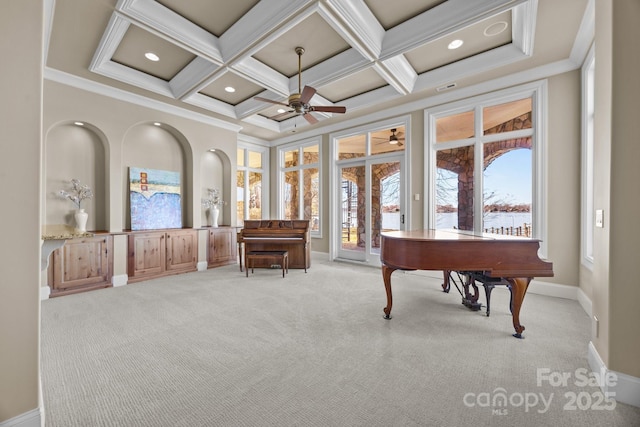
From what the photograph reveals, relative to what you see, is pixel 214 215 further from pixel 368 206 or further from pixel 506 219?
pixel 506 219

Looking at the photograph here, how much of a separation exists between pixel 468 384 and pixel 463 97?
4.28 m

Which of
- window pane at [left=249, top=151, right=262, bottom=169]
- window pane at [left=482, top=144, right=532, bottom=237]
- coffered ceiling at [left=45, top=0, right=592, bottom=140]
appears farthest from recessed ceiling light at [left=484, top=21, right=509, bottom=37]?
window pane at [left=249, top=151, right=262, bottom=169]

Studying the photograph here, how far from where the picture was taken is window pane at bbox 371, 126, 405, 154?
213 inches

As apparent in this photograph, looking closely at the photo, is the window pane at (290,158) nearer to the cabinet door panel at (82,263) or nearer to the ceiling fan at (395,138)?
the ceiling fan at (395,138)

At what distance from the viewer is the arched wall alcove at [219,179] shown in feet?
20.0

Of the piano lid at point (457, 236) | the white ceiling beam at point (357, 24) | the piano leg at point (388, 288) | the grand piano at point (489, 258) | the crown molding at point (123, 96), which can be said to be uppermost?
the white ceiling beam at point (357, 24)

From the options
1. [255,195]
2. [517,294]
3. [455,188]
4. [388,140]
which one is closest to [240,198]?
[255,195]

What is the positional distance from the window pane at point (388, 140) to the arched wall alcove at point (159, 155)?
3876 millimetres

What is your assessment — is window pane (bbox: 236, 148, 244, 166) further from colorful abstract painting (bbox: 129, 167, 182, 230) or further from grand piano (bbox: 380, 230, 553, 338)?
grand piano (bbox: 380, 230, 553, 338)

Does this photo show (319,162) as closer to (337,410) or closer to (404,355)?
(404,355)

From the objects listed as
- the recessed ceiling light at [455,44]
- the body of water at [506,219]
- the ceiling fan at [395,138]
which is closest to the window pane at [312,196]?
the ceiling fan at [395,138]

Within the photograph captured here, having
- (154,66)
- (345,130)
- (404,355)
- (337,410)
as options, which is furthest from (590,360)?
(154,66)

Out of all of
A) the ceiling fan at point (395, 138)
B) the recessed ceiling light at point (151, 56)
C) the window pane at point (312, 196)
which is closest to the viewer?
the recessed ceiling light at point (151, 56)

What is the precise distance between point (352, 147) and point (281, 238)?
2.69m
